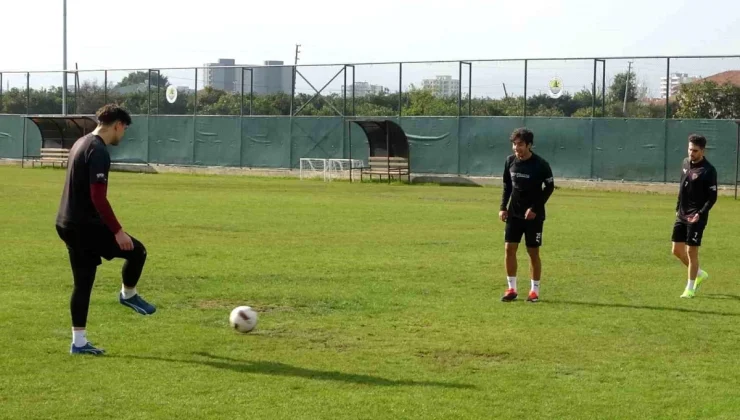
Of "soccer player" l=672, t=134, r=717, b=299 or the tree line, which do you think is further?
the tree line

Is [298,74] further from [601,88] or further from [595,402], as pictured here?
[595,402]

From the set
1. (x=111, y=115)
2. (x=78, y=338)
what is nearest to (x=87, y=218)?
(x=111, y=115)

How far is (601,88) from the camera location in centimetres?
3712

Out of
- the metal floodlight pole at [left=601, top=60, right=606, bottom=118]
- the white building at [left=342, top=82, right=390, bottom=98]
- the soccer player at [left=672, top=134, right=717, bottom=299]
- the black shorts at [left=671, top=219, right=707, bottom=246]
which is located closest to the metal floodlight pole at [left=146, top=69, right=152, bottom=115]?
the white building at [left=342, top=82, right=390, bottom=98]

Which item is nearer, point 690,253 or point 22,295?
point 22,295

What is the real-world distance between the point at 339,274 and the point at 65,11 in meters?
48.9

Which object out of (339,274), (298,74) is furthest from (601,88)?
(339,274)

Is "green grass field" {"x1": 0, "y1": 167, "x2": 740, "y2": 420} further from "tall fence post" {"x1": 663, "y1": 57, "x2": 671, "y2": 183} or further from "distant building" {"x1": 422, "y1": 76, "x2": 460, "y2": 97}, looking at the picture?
"distant building" {"x1": 422, "y1": 76, "x2": 460, "y2": 97}

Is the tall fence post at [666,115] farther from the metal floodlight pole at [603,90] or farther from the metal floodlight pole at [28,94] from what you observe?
the metal floodlight pole at [28,94]

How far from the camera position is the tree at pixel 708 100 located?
114 feet

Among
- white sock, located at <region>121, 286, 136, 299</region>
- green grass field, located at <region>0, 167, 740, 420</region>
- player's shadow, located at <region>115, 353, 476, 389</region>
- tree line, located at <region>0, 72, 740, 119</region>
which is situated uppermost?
tree line, located at <region>0, 72, 740, 119</region>

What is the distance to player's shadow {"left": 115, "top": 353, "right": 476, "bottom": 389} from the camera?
26.2ft

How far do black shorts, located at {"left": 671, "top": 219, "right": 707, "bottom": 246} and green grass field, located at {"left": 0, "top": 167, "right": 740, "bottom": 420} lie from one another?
0.63 metres

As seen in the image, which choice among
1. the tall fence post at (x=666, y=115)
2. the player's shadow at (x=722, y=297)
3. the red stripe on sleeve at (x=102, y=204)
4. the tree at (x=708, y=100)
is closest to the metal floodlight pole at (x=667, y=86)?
the tall fence post at (x=666, y=115)
